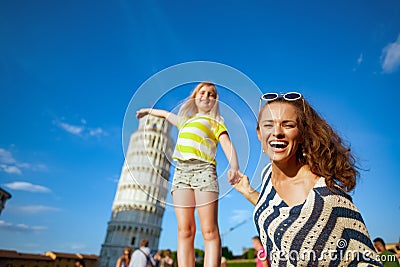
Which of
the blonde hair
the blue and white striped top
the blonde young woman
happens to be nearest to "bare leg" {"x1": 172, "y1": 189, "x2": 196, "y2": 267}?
the blonde young woman

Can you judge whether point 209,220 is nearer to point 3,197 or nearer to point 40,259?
point 40,259

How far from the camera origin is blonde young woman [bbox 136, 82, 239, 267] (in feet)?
7.27

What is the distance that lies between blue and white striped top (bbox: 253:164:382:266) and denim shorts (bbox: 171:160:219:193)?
3.24ft

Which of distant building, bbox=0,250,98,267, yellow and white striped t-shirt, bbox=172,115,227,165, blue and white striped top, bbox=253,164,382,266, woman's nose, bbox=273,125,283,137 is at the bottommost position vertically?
blue and white striped top, bbox=253,164,382,266

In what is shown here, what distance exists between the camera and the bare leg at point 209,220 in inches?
86.6

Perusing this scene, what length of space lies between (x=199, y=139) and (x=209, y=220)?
2.16 ft

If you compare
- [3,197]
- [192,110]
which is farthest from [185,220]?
[3,197]

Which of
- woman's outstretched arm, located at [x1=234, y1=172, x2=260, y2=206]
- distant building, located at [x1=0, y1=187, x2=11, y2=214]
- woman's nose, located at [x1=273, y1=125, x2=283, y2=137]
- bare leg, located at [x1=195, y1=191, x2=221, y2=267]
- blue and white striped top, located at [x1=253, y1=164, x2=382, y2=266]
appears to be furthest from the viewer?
distant building, located at [x1=0, y1=187, x2=11, y2=214]

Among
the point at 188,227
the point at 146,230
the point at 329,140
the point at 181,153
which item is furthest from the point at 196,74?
the point at 146,230

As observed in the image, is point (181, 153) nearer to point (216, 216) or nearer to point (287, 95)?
point (216, 216)

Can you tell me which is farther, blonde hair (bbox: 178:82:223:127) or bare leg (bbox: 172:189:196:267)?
blonde hair (bbox: 178:82:223:127)

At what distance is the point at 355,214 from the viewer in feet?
3.79

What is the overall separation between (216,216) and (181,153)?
1.95 ft

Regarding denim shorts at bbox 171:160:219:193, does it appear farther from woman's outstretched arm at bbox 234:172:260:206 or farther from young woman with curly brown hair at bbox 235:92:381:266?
young woman with curly brown hair at bbox 235:92:381:266
